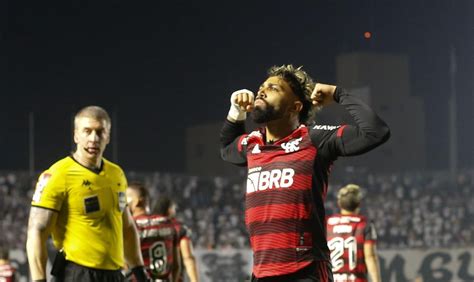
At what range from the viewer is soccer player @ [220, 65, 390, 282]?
12.1 ft

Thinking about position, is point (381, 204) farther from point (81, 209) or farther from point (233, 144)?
point (233, 144)

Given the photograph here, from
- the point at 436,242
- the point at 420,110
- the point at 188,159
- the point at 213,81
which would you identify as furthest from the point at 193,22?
the point at 436,242

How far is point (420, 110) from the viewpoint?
18.6 metres

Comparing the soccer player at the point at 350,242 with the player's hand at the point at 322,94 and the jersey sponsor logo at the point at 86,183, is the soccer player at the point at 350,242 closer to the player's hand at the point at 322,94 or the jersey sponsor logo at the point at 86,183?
the jersey sponsor logo at the point at 86,183

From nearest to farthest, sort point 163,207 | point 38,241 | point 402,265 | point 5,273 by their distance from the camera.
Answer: point 38,241
point 163,207
point 5,273
point 402,265

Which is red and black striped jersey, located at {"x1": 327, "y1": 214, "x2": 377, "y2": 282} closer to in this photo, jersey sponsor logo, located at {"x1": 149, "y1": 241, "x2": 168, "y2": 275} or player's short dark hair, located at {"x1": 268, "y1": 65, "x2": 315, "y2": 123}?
jersey sponsor logo, located at {"x1": 149, "y1": 241, "x2": 168, "y2": 275}

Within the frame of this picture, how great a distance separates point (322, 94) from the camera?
3732mm

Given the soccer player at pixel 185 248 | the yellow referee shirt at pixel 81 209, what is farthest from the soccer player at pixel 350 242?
the yellow referee shirt at pixel 81 209

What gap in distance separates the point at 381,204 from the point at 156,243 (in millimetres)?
10986

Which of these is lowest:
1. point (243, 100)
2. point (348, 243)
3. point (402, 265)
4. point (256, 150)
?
point (402, 265)

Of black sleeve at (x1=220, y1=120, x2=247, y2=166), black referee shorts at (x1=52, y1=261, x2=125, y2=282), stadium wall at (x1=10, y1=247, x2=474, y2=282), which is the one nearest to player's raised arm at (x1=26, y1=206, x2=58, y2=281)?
black referee shorts at (x1=52, y1=261, x2=125, y2=282)

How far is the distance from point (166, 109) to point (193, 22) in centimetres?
192

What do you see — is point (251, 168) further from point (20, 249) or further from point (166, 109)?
point (166, 109)

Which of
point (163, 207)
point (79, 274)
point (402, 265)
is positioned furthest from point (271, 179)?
point (402, 265)
